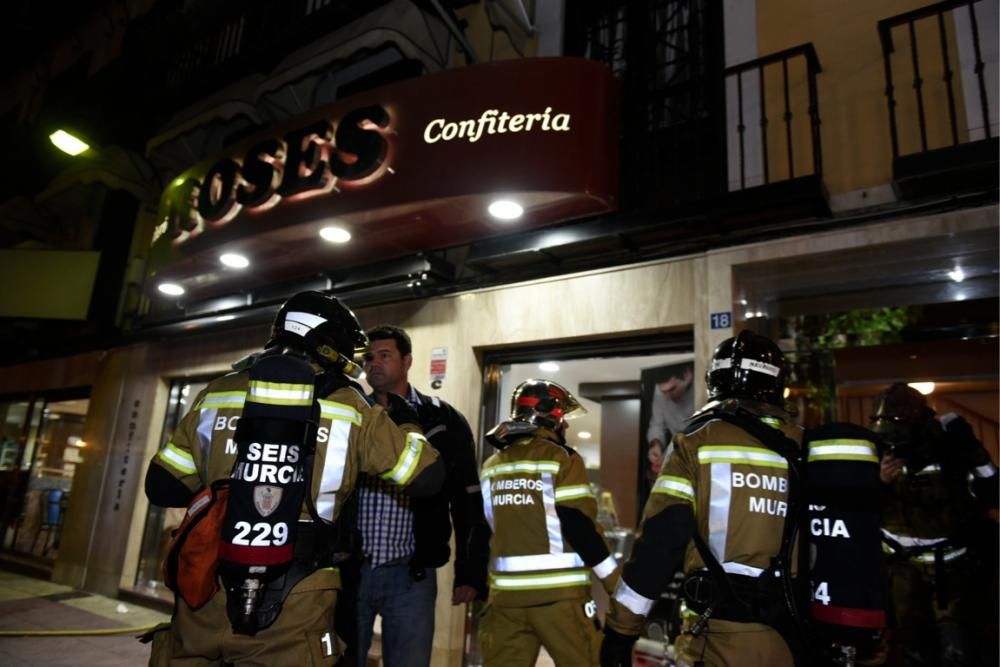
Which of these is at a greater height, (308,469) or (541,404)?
(541,404)

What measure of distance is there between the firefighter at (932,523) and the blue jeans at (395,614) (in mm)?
2880

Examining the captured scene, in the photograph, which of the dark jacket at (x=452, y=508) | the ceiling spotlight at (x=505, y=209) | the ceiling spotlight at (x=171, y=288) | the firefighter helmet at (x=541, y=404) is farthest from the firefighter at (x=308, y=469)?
the ceiling spotlight at (x=171, y=288)

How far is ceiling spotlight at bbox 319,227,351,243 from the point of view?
607 centimetres

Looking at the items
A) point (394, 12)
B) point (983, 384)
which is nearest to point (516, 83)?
point (394, 12)

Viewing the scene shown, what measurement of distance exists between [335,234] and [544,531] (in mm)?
3810

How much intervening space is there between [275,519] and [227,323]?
21.0 ft

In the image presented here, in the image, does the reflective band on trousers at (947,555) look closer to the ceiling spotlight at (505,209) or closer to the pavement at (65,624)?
the ceiling spotlight at (505,209)

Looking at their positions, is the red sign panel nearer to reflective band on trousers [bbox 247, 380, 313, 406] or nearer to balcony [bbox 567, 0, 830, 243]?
balcony [bbox 567, 0, 830, 243]

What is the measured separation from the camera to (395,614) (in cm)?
332

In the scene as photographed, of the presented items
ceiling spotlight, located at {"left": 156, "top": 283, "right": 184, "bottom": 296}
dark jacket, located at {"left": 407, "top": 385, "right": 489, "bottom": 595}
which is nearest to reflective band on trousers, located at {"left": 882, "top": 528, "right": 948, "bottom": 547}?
dark jacket, located at {"left": 407, "top": 385, "right": 489, "bottom": 595}

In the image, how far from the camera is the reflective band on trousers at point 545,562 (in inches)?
138

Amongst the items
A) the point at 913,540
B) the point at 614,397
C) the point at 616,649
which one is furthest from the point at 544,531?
the point at 614,397

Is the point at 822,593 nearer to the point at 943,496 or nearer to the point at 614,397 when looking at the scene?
the point at 943,496

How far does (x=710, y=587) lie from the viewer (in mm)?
2441
